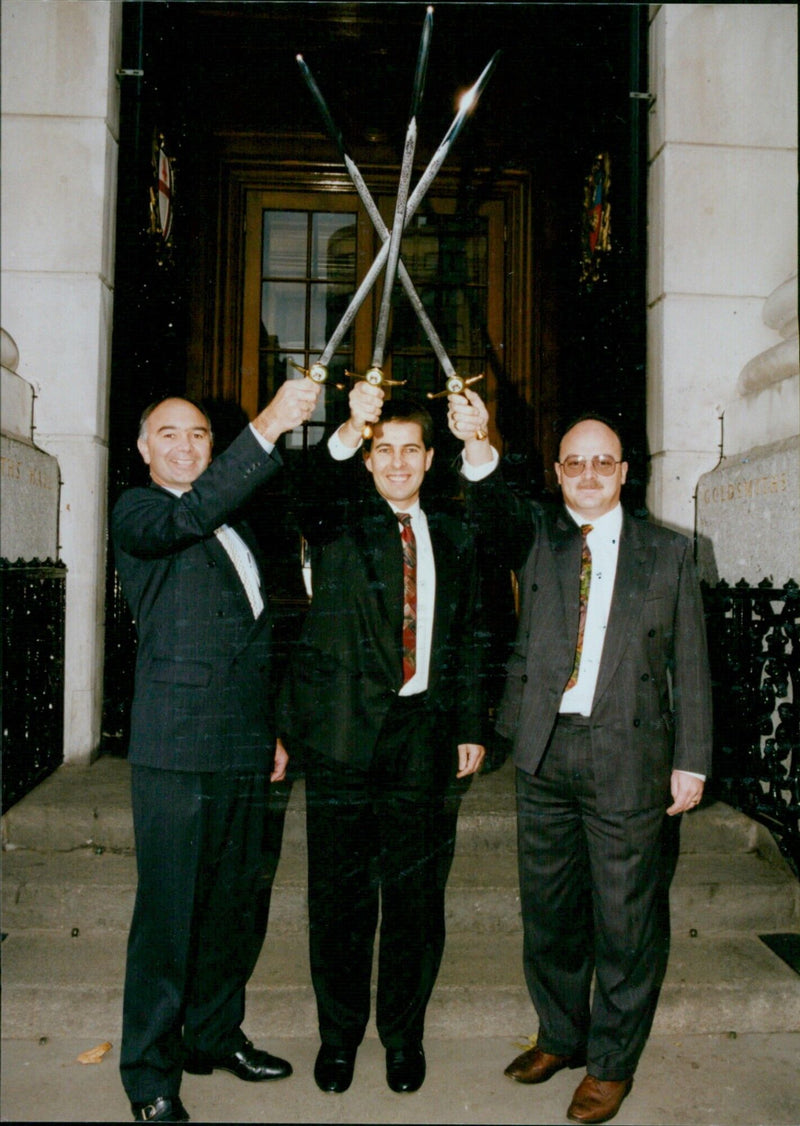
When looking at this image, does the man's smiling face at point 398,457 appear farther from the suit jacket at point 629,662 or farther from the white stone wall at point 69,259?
the white stone wall at point 69,259

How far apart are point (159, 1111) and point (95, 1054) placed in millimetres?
564

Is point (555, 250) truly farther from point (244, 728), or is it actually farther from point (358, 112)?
point (244, 728)

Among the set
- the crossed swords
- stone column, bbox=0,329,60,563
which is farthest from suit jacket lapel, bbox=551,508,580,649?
stone column, bbox=0,329,60,563

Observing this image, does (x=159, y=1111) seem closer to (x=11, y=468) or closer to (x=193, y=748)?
(x=193, y=748)

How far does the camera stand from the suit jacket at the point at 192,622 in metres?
2.80

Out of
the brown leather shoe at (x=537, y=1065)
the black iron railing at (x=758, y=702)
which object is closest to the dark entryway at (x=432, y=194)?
the black iron railing at (x=758, y=702)

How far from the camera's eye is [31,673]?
170 inches

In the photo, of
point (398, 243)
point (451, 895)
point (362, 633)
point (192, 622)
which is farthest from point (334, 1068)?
point (398, 243)

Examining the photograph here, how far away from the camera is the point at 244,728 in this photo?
302 centimetres

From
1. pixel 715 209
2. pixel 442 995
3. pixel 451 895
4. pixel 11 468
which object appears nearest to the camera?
pixel 442 995

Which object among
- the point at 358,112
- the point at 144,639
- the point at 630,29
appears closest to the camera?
the point at 144,639

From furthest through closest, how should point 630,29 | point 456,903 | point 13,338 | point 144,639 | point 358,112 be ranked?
point 358,112 < point 630,29 < point 13,338 < point 456,903 < point 144,639

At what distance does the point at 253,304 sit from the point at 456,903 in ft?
13.6

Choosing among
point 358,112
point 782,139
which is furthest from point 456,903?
point 358,112
